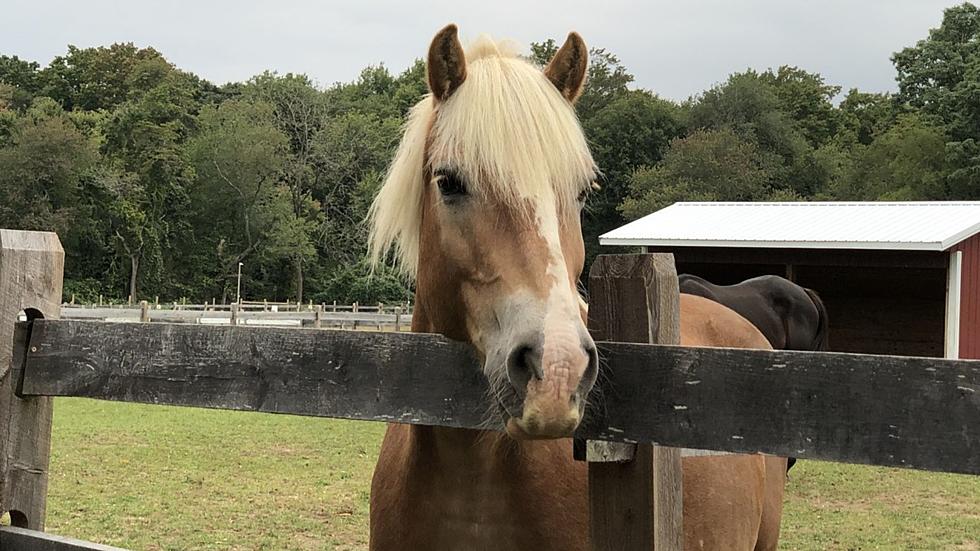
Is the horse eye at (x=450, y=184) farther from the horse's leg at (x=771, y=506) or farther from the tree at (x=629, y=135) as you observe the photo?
the tree at (x=629, y=135)

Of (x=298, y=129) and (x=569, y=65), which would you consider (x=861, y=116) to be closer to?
(x=298, y=129)

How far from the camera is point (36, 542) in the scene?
8.94 feet

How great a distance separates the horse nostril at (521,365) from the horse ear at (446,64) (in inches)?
35.8

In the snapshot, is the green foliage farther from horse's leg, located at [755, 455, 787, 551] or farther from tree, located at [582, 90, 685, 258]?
horse's leg, located at [755, 455, 787, 551]

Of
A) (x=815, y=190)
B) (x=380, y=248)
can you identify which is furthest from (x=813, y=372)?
(x=815, y=190)

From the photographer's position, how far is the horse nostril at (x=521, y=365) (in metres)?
1.77

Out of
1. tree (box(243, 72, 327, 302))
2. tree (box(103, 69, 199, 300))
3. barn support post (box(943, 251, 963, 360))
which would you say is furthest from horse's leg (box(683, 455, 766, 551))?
tree (box(103, 69, 199, 300))

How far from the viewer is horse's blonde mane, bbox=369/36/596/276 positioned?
2.13 m

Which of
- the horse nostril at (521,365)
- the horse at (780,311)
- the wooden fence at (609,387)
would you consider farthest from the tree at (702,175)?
the horse nostril at (521,365)

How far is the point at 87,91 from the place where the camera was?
66188mm

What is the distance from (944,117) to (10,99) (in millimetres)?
61061

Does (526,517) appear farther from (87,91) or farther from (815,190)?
(87,91)

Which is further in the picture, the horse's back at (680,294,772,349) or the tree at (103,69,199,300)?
the tree at (103,69,199,300)

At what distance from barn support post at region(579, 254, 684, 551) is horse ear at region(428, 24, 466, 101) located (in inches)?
28.1
